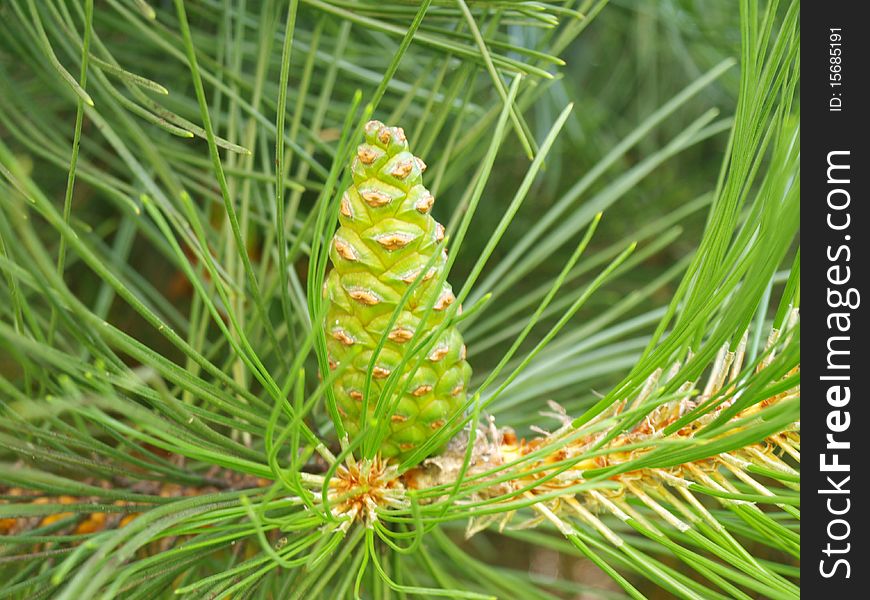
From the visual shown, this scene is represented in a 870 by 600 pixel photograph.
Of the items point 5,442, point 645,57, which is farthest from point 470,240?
point 5,442
